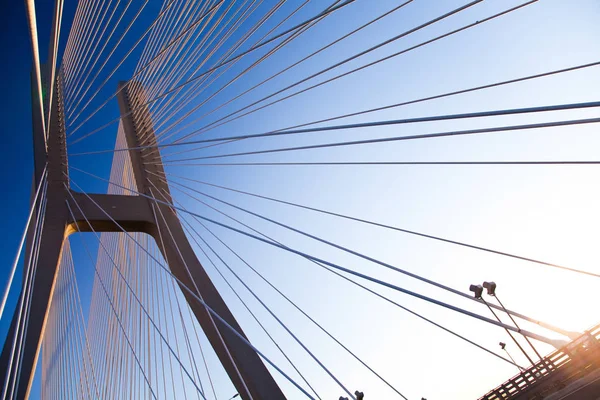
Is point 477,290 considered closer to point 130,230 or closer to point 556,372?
point 556,372

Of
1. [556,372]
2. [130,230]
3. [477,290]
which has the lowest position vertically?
[556,372]

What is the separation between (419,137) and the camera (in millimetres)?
2379

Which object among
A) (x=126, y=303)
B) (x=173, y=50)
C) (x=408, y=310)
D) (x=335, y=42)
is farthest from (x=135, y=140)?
(x=408, y=310)

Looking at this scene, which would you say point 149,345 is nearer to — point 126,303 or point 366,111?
point 126,303

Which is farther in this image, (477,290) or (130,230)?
(477,290)

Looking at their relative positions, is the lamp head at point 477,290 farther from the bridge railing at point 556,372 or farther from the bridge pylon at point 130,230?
the bridge pylon at point 130,230

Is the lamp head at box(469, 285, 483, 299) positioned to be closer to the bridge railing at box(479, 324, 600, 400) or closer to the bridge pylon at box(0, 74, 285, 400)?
the bridge railing at box(479, 324, 600, 400)

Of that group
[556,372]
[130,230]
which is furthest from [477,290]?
[130,230]

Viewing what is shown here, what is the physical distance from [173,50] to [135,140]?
2092 millimetres

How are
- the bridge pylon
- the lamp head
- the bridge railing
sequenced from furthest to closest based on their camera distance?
the lamp head < the bridge railing < the bridge pylon

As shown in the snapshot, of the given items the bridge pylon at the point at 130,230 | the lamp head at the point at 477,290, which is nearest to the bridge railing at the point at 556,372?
the lamp head at the point at 477,290

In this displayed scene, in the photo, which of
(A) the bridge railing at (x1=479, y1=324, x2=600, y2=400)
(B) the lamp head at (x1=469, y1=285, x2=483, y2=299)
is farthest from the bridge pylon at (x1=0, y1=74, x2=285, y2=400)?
(B) the lamp head at (x1=469, y1=285, x2=483, y2=299)

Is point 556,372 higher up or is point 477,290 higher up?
point 477,290

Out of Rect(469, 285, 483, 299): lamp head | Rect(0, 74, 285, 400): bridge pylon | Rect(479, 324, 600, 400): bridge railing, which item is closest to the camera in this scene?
Rect(0, 74, 285, 400): bridge pylon
